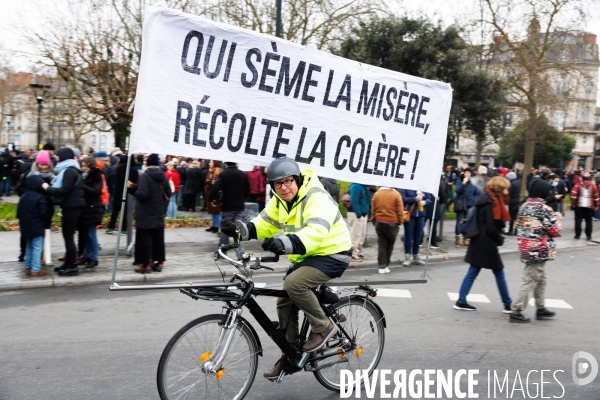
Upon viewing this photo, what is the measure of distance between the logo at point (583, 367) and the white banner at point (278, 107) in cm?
209

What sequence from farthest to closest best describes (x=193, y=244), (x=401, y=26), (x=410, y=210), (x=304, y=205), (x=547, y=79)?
(x=547, y=79)
(x=401, y=26)
(x=193, y=244)
(x=410, y=210)
(x=304, y=205)

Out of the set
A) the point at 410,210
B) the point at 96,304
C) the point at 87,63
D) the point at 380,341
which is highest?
the point at 87,63

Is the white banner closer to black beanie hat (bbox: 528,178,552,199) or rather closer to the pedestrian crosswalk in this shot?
black beanie hat (bbox: 528,178,552,199)

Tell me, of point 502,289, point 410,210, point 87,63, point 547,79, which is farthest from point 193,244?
point 547,79

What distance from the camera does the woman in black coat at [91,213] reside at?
377 inches

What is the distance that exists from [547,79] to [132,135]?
2878 cm

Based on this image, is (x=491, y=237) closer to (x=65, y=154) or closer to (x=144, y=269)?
(x=144, y=269)

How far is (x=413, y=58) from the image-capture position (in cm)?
1911

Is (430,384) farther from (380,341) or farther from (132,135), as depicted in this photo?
(132,135)

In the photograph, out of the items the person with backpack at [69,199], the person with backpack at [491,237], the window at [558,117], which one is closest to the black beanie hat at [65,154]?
the person with backpack at [69,199]

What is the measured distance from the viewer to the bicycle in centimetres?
400

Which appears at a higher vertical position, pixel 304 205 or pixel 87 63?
pixel 87 63

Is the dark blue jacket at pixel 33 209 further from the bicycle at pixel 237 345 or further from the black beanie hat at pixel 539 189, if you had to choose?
the black beanie hat at pixel 539 189

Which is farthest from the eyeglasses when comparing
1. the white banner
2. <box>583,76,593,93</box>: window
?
<box>583,76,593,93</box>: window
